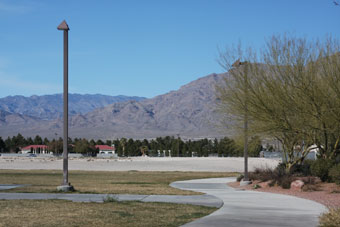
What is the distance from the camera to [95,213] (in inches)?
519

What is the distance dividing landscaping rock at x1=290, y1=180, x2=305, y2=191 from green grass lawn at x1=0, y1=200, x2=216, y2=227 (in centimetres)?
745

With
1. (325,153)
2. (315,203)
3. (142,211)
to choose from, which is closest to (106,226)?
(142,211)

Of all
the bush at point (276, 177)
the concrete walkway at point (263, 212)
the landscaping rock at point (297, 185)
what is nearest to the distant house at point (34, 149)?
the bush at point (276, 177)

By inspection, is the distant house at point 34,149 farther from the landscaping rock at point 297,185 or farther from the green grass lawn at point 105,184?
the landscaping rock at point 297,185

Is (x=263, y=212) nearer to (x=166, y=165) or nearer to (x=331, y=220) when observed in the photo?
(x=331, y=220)

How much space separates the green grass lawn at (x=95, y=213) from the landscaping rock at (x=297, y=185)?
7445 millimetres

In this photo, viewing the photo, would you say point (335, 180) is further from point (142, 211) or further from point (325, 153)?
point (142, 211)

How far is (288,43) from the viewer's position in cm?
2236

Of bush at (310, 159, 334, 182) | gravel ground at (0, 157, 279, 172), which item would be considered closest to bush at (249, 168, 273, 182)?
bush at (310, 159, 334, 182)

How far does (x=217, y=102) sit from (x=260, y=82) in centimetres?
375

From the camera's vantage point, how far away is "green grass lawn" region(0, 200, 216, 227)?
1176 centimetres

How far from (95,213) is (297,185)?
10696 mm

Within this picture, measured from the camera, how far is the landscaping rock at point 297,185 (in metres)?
21.1

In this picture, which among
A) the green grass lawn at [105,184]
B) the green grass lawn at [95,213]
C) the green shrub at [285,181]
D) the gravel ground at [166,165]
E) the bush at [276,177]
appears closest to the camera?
the green grass lawn at [95,213]
